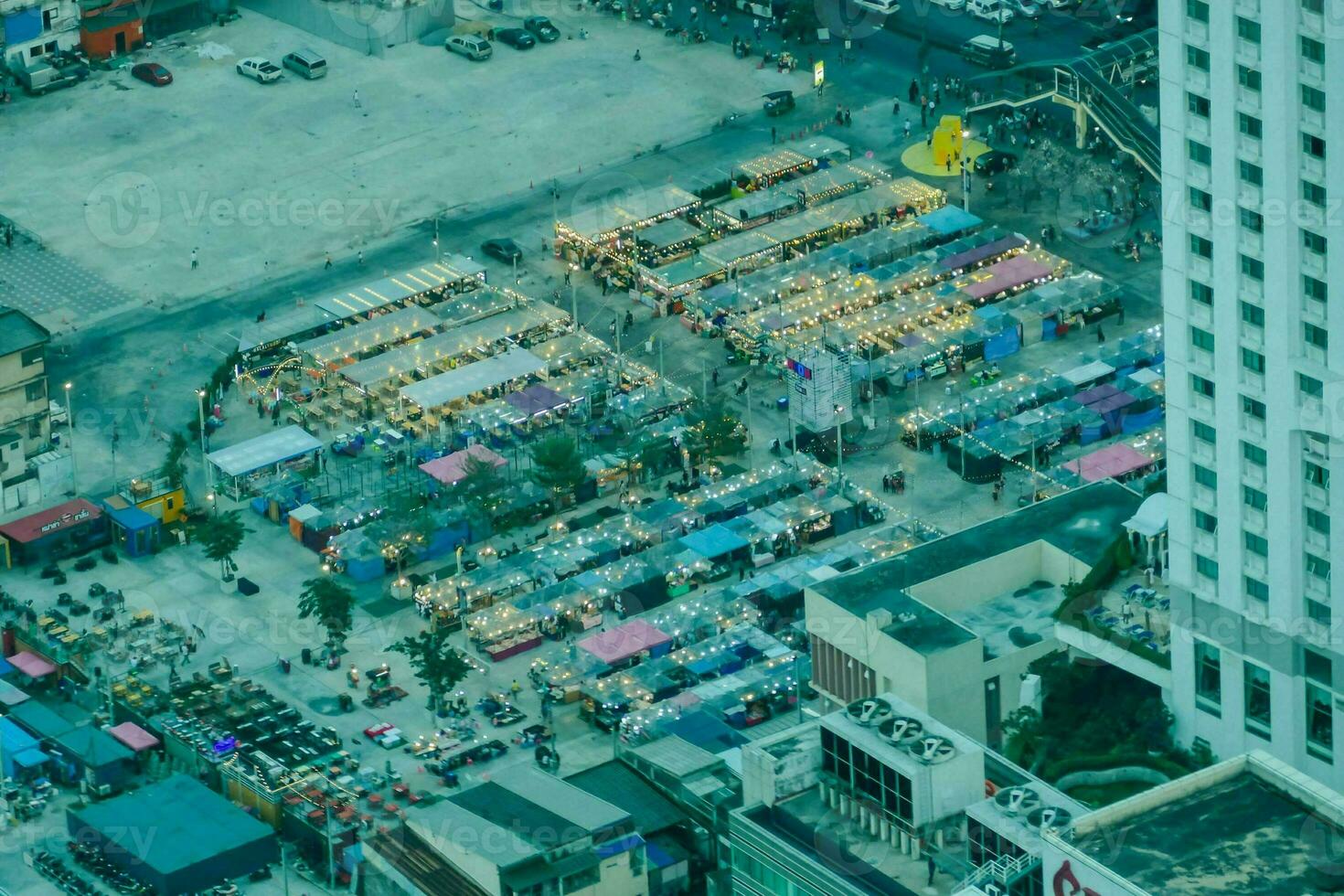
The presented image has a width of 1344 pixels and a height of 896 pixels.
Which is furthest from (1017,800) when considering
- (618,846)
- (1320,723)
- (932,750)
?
(618,846)

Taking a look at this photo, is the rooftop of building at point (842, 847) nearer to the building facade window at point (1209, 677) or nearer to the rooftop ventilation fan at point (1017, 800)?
the rooftop ventilation fan at point (1017, 800)

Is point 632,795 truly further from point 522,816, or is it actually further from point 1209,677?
point 1209,677

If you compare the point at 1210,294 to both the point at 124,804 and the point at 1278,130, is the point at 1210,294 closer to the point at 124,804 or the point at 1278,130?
the point at 1278,130

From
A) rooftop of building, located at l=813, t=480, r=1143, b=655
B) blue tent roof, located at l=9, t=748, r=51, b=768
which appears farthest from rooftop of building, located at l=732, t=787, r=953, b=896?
blue tent roof, located at l=9, t=748, r=51, b=768

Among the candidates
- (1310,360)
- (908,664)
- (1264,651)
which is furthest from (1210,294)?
(908,664)

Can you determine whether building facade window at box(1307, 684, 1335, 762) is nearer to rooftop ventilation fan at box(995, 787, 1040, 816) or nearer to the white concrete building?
the white concrete building
